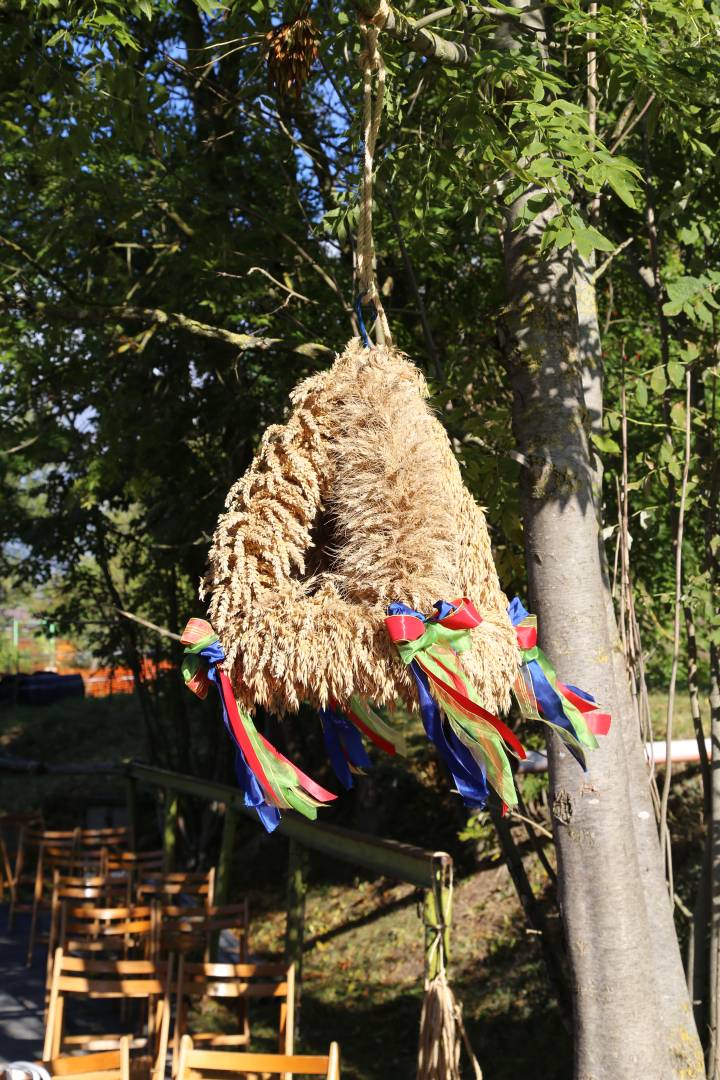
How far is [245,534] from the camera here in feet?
6.40

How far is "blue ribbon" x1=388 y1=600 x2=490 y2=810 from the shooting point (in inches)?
68.4

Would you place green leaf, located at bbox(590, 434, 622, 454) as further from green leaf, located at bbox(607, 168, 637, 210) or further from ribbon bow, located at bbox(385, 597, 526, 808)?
ribbon bow, located at bbox(385, 597, 526, 808)

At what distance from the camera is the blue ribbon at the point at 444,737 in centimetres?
174

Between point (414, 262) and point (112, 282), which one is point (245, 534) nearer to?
point (414, 262)

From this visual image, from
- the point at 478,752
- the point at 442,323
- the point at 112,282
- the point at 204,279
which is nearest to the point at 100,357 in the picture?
the point at 112,282

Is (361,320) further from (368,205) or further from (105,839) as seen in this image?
(105,839)

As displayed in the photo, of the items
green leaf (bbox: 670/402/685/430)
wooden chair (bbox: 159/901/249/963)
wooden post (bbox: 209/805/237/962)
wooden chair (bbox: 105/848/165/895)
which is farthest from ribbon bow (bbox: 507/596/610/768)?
wooden chair (bbox: 105/848/165/895)

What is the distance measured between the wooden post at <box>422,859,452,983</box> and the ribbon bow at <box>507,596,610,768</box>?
2.61ft

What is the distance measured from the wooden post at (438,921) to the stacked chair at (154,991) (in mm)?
425

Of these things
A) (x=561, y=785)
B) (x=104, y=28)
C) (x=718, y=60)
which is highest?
(x=104, y=28)

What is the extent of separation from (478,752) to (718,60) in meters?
2.56

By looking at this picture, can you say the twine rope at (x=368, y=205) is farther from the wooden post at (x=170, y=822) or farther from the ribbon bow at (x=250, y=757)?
the wooden post at (x=170, y=822)

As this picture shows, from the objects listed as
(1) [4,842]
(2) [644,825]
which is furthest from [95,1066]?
(1) [4,842]

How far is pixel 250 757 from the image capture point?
1.78 meters
